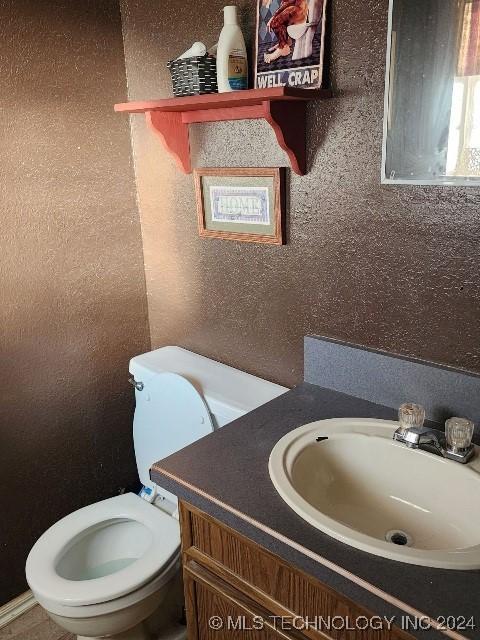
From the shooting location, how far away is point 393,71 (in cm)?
115

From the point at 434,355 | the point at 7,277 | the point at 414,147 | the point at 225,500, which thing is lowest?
the point at 225,500

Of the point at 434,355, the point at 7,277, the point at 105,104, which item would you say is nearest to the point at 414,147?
the point at 434,355

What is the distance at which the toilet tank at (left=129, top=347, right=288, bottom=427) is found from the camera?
150cm

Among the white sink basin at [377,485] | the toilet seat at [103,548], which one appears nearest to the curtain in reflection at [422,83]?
the white sink basin at [377,485]

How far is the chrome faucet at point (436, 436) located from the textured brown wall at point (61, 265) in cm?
111

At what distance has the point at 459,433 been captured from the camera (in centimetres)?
108

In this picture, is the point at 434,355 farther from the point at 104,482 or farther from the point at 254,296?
the point at 104,482

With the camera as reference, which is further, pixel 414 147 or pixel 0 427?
pixel 0 427

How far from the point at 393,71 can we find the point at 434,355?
63cm

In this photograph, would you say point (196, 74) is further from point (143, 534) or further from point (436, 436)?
point (143, 534)

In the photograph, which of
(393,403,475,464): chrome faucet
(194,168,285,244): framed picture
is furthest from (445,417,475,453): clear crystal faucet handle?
(194,168,285,244): framed picture

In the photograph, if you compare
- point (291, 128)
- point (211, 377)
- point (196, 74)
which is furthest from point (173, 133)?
point (211, 377)

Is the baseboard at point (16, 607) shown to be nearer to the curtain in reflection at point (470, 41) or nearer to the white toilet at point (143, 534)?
the white toilet at point (143, 534)

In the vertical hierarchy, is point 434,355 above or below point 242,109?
below
